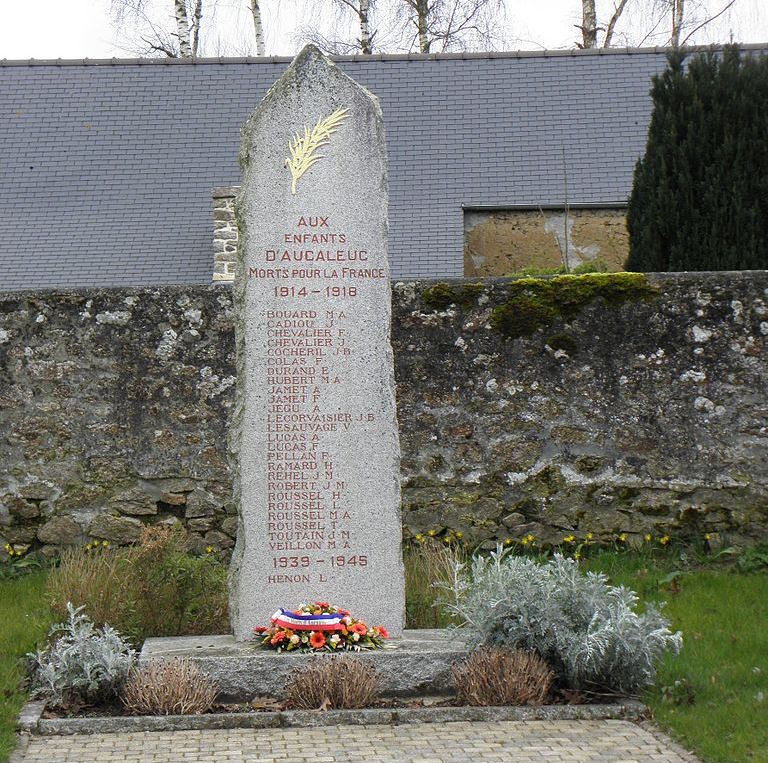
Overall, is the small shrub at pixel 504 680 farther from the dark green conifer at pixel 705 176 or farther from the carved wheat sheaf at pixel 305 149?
the dark green conifer at pixel 705 176

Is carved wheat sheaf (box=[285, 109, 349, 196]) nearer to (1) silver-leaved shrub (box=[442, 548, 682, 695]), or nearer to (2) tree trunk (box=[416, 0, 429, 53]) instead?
(1) silver-leaved shrub (box=[442, 548, 682, 695])

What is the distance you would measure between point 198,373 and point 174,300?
1.85 ft

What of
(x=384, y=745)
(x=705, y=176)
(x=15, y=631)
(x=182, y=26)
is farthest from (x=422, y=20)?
(x=384, y=745)

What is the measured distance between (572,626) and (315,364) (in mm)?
1910

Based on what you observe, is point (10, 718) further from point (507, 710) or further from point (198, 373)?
point (198, 373)

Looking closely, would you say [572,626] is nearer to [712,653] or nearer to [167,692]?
[712,653]

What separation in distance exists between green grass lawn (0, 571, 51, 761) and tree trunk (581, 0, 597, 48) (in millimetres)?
18934

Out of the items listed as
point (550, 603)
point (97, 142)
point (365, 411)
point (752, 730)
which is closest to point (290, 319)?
point (365, 411)

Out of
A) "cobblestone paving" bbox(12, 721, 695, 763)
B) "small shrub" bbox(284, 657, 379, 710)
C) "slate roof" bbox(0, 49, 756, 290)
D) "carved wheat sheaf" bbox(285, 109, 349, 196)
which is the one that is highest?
"slate roof" bbox(0, 49, 756, 290)

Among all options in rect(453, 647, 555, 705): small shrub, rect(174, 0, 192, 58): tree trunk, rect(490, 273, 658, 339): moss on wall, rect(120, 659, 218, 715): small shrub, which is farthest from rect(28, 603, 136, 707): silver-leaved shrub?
rect(174, 0, 192, 58): tree trunk

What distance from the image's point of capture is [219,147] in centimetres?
1708

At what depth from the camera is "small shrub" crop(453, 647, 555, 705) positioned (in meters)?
5.72

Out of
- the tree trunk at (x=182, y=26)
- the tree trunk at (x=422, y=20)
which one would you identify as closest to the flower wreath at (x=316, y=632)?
the tree trunk at (x=182, y=26)

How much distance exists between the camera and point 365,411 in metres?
6.49
